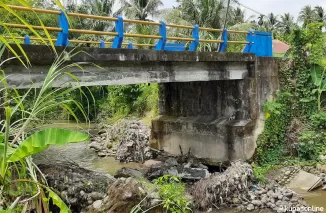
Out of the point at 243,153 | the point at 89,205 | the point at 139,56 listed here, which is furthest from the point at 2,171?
the point at 243,153

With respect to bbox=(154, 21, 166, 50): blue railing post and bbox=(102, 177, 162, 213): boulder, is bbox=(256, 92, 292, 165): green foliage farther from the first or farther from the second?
bbox=(102, 177, 162, 213): boulder

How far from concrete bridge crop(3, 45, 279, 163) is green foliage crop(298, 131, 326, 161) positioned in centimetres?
132

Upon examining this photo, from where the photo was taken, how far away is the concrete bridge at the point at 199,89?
757 cm

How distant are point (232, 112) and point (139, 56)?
14.4 feet

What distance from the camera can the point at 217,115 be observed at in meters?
11.5

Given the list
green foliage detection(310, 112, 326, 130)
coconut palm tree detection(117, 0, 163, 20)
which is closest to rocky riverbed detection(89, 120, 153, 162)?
green foliage detection(310, 112, 326, 130)

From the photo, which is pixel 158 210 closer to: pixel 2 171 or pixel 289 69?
pixel 2 171

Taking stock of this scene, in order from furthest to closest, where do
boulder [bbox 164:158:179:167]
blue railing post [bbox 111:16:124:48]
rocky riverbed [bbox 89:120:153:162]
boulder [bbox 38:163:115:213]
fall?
rocky riverbed [bbox 89:120:153:162] < boulder [bbox 164:158:179:167] < blue railing post [bbox 111:16:124:48] < boulder [bbox 38:163:115:213]

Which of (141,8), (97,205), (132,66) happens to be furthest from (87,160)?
(141,8)

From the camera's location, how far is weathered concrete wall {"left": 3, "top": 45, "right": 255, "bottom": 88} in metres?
6.21

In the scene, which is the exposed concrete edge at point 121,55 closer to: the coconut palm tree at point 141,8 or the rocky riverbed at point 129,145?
the rocky riverbed at point 129,145

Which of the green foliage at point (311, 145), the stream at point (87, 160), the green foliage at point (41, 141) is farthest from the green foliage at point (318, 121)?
the green foliage at point (41, 141)

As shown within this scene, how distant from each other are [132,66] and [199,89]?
13.9 feet

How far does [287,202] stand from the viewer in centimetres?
796
